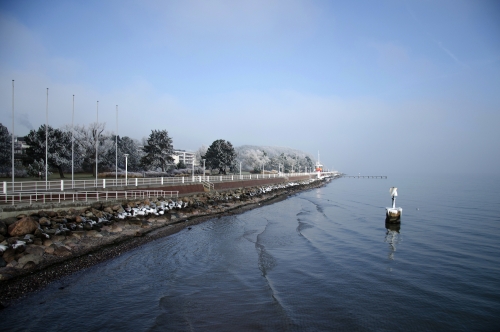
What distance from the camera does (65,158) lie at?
37531mm

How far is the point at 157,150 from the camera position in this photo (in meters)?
54.0

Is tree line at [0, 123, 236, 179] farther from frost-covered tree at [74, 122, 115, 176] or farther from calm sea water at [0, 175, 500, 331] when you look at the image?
calm sea water at [0, 175, 500, 331]

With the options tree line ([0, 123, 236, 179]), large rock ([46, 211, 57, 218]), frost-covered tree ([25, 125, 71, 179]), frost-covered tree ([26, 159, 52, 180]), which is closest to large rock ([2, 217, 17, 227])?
large rock ([46, 211, 57, 218])

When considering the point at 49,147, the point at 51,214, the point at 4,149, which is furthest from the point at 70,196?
the point at 4,149

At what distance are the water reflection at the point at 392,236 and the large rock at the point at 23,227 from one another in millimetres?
15207

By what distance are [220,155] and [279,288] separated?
5541cm

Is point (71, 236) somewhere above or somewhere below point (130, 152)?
below

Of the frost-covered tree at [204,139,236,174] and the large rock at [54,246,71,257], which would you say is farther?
the frost-covered tree at [204,139,236,174]

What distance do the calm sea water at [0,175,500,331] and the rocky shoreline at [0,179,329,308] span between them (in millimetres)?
725

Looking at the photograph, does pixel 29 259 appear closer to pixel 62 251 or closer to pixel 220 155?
pixel 62 251

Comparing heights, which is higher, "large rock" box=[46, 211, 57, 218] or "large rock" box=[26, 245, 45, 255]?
"large rock" box=[46, 211, 57, 218]

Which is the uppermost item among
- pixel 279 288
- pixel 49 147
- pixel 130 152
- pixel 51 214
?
pixel 130 152

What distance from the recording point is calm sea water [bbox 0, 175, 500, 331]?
8320mm

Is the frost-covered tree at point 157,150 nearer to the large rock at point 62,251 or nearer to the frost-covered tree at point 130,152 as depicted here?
the frost-covered tree at point 130,152
